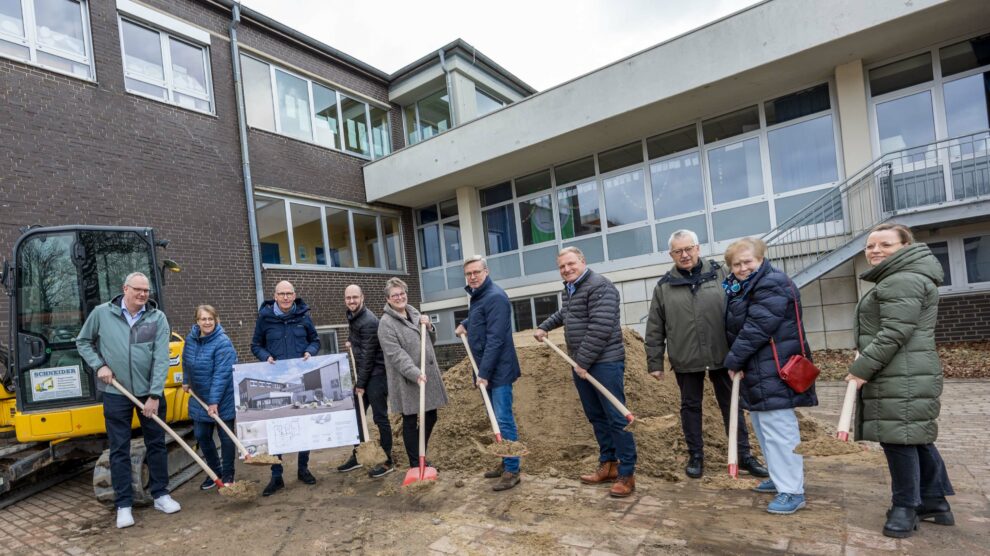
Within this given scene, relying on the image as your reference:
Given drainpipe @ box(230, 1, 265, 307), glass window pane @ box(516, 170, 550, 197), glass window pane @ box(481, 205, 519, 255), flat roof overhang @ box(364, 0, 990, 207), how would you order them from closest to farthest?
flat roof overhang @ box(364, 0, 990, 207) < drainpipe @ box(230, 1, 265, 307) < glass window pane @ box(516, 170, 550, 197) < glass window pane @ box(481, 205, 519, 255)

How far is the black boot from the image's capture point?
9.12ft

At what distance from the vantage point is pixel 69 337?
4801mm

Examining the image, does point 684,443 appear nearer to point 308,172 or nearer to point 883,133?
point 883,133

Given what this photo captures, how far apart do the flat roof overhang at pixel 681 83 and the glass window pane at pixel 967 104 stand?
0.80m

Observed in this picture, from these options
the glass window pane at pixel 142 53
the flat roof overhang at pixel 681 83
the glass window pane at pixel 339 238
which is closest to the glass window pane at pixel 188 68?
the glass window pane at pixel 142 53

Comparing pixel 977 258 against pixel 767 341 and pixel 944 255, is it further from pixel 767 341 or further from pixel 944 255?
pixel 767 341

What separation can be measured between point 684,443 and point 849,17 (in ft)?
25.1

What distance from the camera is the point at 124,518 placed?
4.11m

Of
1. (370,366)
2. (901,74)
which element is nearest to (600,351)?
(370,366)

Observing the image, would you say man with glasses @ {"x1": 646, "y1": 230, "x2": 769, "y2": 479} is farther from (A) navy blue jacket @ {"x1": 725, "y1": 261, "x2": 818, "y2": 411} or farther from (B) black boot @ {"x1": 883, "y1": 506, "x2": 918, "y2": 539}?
(B) black boot @ {"x1": 883, "y1": 506, "x2": 918, "y2": 539}

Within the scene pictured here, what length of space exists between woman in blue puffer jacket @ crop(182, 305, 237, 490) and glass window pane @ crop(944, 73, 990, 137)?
11.2m

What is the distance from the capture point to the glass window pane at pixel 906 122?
8.91m

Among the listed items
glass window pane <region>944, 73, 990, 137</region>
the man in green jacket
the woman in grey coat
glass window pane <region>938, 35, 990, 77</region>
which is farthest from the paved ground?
glass window pane <region>938, 35, 990, 77</region>

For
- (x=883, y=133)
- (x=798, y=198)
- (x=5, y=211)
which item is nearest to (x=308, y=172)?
(x=5, y=211)
